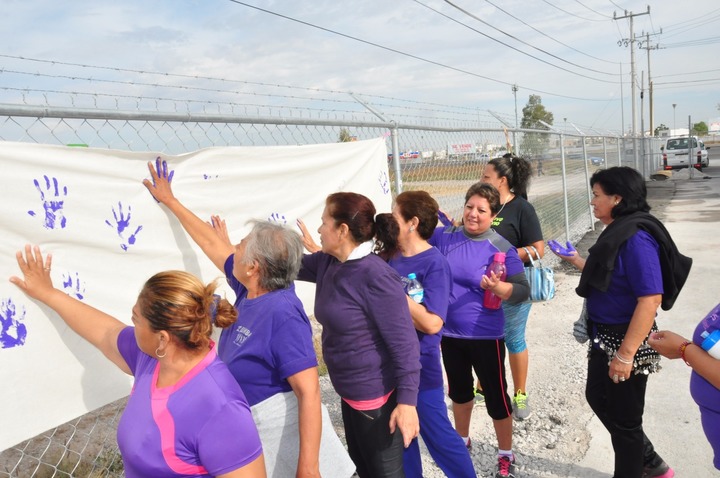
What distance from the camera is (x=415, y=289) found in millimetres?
2963

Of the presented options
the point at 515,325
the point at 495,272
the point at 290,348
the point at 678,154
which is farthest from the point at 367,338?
the point at 678,154

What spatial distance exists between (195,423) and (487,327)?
84.3 inches

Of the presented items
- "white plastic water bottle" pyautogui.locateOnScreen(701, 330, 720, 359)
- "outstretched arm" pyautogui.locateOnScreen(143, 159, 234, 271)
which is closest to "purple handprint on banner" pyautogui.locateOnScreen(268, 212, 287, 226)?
"outstretched arm" pyautogui.locateOnScreen(143, 159, 234, 271)

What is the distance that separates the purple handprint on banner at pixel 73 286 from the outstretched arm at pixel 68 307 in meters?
0.05

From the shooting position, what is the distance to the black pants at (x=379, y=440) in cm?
262

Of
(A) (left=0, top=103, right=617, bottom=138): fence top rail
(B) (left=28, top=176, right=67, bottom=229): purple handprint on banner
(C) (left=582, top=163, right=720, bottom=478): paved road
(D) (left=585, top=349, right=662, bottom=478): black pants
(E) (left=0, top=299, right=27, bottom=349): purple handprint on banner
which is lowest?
(C) (left=582, top=163, right=720, bottom=478): paved road

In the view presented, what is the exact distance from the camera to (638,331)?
9.60 ft

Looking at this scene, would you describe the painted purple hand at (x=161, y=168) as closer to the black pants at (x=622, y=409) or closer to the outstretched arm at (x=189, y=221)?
the outstretched arm at (x=189, y=221)

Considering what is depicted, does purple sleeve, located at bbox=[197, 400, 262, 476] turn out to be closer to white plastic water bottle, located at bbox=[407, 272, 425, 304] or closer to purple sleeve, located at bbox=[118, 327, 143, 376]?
purple sleeve, located at bbox=[118, 327, 143, 376]

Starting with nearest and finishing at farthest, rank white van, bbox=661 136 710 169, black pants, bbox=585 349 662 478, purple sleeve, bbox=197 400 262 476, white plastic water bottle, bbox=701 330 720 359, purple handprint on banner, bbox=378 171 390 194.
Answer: purple sleeve, bbox=197 400 262 476, white plastic water bottle, bbox=701 330 720 359, black pants, bbox=585 349 662 478, purple handprint on banner, bbox=378 171 390 194, white van, bbox=661 136 710 169

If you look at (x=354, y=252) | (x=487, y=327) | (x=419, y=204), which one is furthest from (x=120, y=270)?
(x=487, y=327)

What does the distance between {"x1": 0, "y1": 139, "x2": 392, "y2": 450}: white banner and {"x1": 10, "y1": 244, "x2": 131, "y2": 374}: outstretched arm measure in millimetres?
42

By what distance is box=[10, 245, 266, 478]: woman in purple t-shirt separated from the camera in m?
1.75

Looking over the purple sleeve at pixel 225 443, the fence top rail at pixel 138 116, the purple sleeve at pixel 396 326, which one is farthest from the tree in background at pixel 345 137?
the purple sleeve at pixel 225 443
